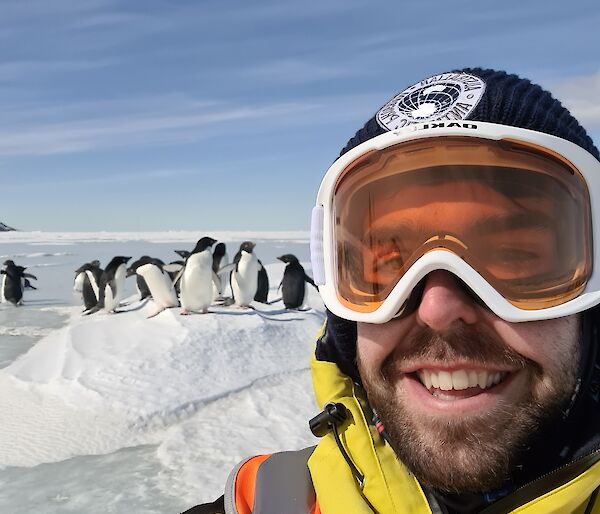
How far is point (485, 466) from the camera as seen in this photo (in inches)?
35.6

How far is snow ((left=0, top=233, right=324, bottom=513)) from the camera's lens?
3141 millimetres

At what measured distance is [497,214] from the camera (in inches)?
40.4

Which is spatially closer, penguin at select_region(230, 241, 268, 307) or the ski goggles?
the ski goggles

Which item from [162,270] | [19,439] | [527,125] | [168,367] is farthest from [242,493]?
[162,270]

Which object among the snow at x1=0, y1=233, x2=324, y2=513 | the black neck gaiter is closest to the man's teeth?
the black neck gaiter

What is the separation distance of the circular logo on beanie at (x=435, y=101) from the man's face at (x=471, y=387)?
0.95 ft

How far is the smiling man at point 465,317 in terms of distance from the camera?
0.93m

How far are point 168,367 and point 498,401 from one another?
4.27 meters

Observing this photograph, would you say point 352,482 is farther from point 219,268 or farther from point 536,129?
point 219,268

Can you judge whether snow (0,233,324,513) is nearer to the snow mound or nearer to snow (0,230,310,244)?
the snow mound

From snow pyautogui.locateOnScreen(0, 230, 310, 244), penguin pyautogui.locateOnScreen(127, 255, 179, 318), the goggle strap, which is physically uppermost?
the goggle strap

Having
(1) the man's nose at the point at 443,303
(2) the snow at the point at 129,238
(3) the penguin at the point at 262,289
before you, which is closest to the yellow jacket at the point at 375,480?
(1) the man's nose at the point at 443,303

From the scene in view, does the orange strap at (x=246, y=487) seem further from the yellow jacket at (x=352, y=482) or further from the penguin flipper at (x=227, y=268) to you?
the penguin flipper at (x=227, y=268)

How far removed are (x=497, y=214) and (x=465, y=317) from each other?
192 millimetres
